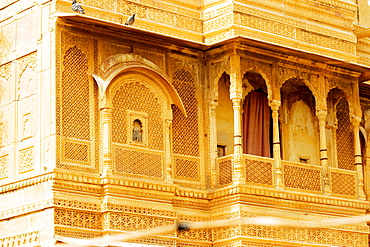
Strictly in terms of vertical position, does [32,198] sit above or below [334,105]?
below

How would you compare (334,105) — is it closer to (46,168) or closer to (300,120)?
(300,120)

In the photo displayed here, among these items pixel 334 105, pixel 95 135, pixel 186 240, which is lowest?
pixel 186 240

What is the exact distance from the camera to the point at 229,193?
15.2 m

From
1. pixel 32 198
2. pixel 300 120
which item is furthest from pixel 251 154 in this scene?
pixel 32 198

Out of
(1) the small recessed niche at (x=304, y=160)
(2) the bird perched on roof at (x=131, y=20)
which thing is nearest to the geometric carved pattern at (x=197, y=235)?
(1) the small recessed niche at (x=304, y=160)

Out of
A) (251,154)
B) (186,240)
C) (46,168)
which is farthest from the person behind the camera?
(251,154)

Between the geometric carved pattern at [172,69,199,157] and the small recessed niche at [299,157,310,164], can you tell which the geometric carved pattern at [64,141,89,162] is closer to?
the geometric carved pattern at [172,69,199,157]

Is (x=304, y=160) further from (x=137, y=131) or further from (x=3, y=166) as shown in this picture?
(x=3, y=166)

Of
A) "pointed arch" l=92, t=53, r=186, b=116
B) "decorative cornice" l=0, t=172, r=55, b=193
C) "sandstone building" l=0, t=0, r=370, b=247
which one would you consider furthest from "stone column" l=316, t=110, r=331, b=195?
"decorative cornice" l=0, t=172, r=55, b=193

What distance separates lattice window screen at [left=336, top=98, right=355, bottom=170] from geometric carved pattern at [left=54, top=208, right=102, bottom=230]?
5.00m

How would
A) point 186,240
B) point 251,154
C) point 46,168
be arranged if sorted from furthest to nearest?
1. point 251,154
2. point 186,240
3. point 46,168

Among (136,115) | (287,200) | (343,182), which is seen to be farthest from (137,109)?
(343,182)

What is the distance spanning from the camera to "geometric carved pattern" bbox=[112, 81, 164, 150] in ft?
48.1

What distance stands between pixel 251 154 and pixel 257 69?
4.71 ft
